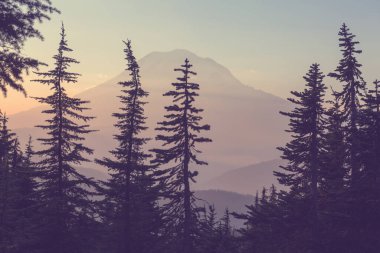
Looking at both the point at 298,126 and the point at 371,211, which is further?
the point at 298,126

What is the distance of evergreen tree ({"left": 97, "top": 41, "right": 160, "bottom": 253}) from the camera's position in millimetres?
29453

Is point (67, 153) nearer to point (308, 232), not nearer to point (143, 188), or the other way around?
point (143, 188)

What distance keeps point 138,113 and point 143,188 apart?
695 centimetres

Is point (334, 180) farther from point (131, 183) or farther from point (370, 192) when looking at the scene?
point (131, 183)

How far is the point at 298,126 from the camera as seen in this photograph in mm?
26391

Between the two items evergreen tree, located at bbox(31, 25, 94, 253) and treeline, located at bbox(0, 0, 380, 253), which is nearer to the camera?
treeline, located at bbox(0, 0, 380, 253)

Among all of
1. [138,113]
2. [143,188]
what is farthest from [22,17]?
[143,188]

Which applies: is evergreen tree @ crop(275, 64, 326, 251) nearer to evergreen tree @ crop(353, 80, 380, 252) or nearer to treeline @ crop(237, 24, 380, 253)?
treeline @ crop(237, 24, 380, 253)

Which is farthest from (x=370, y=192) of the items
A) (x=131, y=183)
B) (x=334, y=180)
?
(x=131, y=183)

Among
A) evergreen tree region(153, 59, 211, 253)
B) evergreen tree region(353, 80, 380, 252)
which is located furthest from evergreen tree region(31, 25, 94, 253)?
evergreen tree region(353, 80, 380, 252)

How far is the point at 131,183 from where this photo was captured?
30.9 m

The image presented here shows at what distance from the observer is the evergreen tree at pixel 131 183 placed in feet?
96.6

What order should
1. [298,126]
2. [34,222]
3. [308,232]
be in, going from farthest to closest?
[34,222]
[298,126]
[308,232]

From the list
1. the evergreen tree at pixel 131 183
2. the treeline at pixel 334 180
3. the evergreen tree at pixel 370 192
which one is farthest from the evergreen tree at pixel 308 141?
the evergreen tree at pixel 131 183
